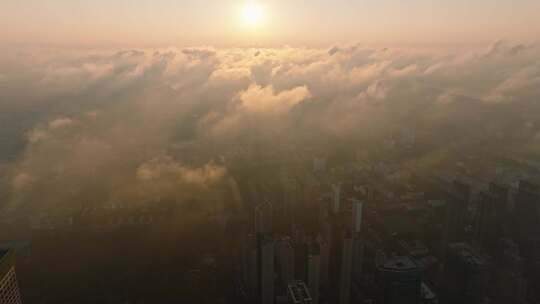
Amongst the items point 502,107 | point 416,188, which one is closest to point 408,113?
point 502,107

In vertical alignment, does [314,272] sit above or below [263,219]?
below

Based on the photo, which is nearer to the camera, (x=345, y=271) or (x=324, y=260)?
(x=345, y=271)

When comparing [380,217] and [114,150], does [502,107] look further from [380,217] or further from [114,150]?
[114,150]

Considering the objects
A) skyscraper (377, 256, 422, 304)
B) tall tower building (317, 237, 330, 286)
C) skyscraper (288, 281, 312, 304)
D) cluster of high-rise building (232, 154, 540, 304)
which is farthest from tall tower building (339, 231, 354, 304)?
skyscraper (377, 256, 422, 304)

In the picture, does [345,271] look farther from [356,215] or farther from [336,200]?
[336,200]

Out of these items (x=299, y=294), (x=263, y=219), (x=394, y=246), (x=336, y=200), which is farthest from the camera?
(x=336, y=200)

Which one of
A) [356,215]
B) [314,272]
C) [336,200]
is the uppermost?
[336,200]

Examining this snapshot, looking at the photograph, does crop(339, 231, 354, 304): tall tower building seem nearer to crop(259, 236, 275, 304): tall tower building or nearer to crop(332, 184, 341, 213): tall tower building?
crop(259, 236, 275, 304): tall tower building

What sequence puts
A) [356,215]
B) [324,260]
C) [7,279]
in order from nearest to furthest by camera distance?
[7,279]
[324,260]
[356,215]

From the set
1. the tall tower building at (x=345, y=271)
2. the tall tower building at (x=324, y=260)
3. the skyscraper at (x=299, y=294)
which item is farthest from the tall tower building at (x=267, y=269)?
the tall tower building at (x=345, y=271)

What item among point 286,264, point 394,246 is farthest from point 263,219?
point 394,246
